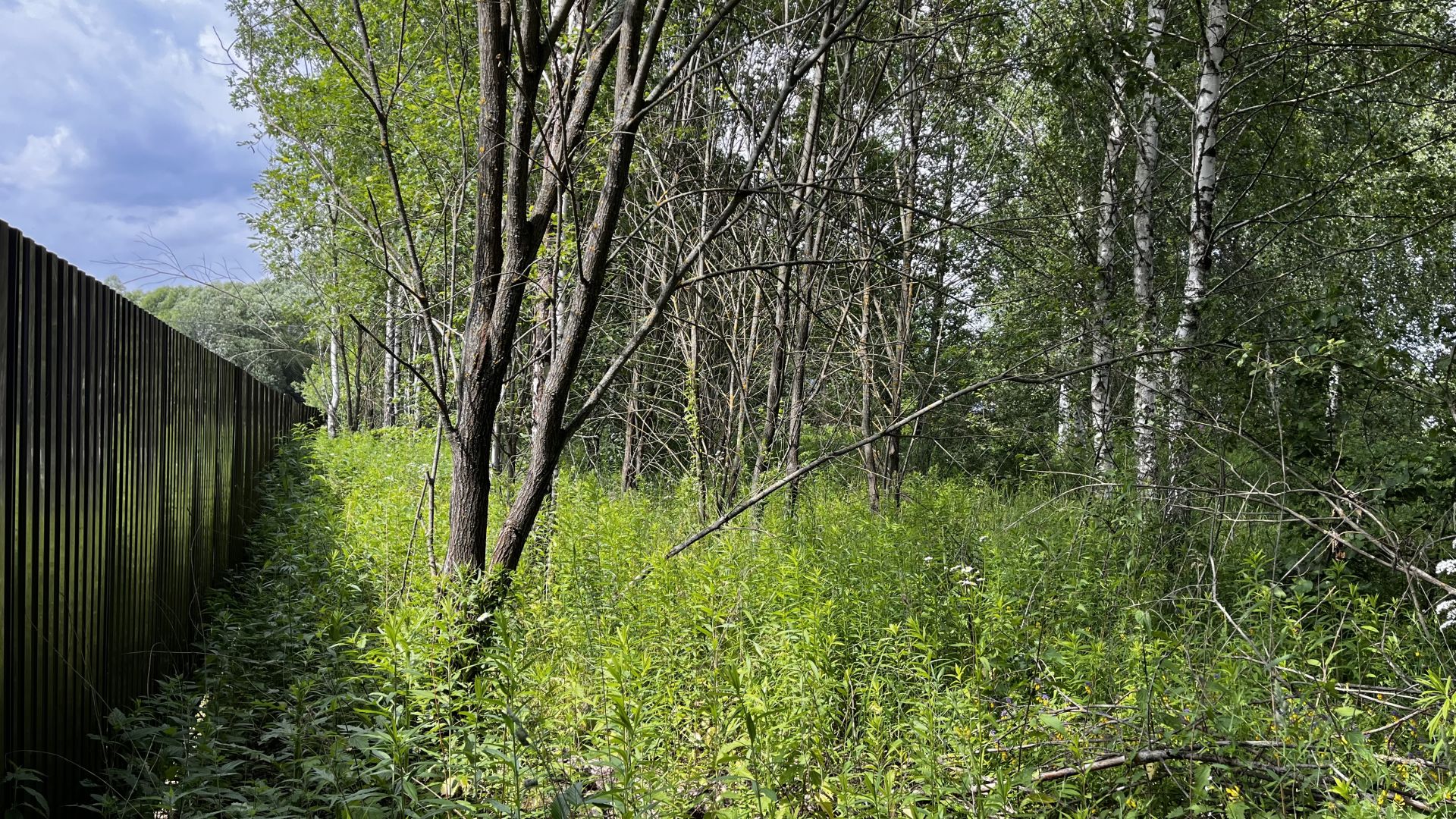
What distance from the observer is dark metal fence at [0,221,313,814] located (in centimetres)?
282

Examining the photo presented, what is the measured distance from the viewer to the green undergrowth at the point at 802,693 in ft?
9.00

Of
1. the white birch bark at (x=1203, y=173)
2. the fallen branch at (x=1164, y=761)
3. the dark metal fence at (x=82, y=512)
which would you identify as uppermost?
Result: the white birch bark at (x=1203, y=173)

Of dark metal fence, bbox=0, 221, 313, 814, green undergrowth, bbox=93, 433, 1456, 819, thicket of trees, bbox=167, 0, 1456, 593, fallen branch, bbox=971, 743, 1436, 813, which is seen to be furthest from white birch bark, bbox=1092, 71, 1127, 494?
dark metal fence, bbox=0, 221, 313, 814

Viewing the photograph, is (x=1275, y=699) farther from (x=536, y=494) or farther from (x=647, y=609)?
(x=536, y=494)

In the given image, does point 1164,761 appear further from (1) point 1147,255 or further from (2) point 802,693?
(1) point 1147,255

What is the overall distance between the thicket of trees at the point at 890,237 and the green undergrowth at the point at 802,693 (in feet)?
1.77

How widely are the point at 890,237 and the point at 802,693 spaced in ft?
22.3

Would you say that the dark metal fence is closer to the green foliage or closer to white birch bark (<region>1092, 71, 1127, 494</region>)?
white birch bark (<region>1092, 71, 1127, 494</region>)

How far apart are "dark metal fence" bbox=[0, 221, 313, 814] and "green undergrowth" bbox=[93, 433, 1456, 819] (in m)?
0.28

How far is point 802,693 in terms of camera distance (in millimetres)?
3277

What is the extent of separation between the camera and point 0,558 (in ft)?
8.79

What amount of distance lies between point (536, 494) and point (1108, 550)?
11.1ft

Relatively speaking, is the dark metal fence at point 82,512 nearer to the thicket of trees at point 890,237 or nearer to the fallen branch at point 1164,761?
the thicket of trees at point 890,237

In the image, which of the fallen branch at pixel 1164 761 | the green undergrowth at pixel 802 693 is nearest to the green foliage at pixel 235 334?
the green undergrowth at pixel 802 693
